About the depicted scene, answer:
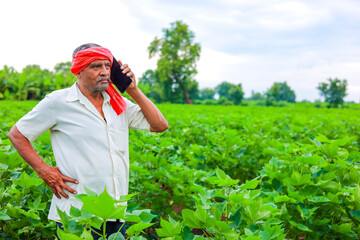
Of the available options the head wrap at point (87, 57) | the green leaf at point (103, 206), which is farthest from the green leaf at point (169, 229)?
the head wrap at point (87, 57)

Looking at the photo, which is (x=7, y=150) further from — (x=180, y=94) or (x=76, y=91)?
(x=180, y=94)

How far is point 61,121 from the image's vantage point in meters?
2.15

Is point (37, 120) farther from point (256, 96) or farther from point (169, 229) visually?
point (256, 96)

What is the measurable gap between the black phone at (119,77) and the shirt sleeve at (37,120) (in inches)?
17.4

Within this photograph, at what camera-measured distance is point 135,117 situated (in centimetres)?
248

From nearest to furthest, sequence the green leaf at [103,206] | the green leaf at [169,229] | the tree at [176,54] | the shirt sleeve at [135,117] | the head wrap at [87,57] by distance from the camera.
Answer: the green leaf at [103,206]
the green leaf at [169,229]
the head wrap at [87,57]
the shirt sleeve at [135,117]
the tree at [176,54]

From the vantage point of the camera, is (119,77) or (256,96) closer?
(119,77)

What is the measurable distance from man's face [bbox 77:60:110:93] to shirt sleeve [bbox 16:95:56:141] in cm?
28

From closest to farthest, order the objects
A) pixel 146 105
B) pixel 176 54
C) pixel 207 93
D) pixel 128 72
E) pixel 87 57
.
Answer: pixel 87 57, pixel 128 72, pixel 146 105, pixel 176 54, pixel 207 93

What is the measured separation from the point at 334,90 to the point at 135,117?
7051cm

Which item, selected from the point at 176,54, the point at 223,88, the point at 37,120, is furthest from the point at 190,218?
the point at 223,88

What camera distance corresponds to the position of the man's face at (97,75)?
83.7 inches

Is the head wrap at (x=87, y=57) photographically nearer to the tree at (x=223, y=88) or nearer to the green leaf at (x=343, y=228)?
the green leaf at (x=343, y=228)

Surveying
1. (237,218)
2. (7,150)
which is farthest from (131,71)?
(7,150)
